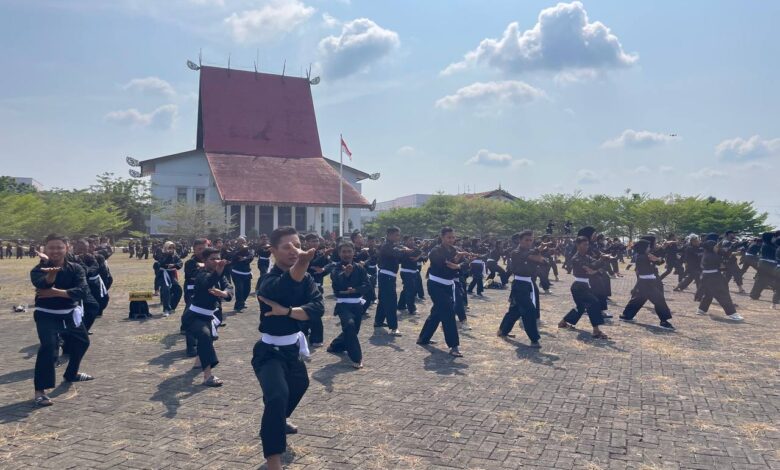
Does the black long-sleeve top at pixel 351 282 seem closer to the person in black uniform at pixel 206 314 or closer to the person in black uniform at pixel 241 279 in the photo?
the person in black uniform at pixel 206 314

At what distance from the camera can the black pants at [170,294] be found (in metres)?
13.0

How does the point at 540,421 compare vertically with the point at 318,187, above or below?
below

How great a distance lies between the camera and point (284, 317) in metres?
4.89

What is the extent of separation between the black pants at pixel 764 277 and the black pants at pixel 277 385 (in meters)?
16.0

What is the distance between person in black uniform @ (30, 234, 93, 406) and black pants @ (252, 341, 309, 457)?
10.8 feet

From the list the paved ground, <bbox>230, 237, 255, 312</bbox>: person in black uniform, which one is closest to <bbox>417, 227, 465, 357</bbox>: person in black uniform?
the paved ground

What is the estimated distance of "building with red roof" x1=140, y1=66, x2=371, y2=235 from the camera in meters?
47.3

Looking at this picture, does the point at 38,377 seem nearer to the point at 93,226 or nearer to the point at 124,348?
the point at 124,348

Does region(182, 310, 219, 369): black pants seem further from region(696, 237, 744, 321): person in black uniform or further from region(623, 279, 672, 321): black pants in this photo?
region(696, 237, 744, 321): person in black uniform

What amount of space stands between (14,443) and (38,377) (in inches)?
51.4

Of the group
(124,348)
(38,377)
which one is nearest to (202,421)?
(38,377)

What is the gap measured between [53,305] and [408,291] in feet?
26.8

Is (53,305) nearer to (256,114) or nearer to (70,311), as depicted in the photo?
(70,311)

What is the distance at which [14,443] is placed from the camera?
5.28m
